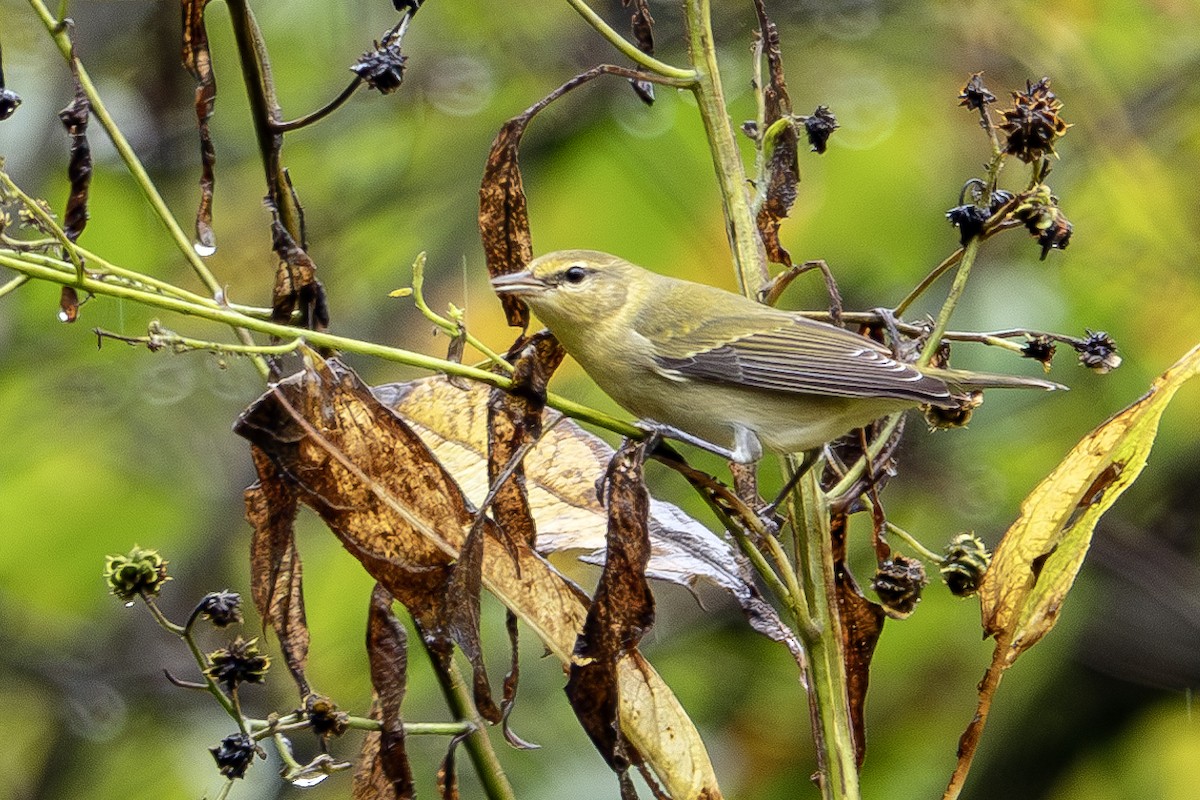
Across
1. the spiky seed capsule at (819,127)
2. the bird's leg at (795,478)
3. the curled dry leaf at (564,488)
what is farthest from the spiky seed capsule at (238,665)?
the spiky seed capsule at (819,127)

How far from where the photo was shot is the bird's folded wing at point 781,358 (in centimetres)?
259

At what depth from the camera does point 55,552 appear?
14.0 ft

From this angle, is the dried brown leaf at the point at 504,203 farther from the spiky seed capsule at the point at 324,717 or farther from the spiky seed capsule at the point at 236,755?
the spiky seed capsule at the point at 236,755

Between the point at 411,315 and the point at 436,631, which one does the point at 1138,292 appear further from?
the point at 436,631

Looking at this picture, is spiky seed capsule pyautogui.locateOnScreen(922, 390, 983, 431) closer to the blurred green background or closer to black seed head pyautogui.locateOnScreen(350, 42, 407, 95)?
black seed head pyautogui.locateOnScreen(350, 42, 407, 95)

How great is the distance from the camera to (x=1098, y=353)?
2074mm

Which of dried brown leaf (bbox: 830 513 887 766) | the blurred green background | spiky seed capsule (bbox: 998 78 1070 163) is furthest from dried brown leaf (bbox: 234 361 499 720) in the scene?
the blurred green background

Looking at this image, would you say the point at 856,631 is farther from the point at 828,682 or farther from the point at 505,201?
the point at 505,201

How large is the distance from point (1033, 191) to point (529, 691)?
284 centimetres

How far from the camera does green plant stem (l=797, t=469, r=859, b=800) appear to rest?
64.5 inches

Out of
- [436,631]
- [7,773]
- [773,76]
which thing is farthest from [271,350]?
[7,773]

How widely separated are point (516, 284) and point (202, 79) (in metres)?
0.54

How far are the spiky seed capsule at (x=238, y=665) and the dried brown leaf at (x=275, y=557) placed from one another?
0.86 ft

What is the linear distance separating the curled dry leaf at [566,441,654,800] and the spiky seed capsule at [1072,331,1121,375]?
79 centimetres
